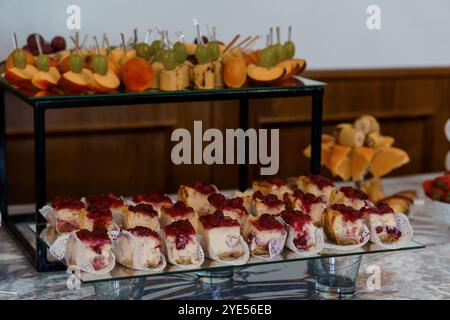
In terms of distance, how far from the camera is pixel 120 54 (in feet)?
8.13

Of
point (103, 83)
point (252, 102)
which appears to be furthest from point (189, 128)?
point (103, 83)

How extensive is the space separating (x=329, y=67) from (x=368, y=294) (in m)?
2.12

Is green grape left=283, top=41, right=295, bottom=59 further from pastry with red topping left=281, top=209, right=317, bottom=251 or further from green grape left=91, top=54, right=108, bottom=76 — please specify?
pastry with red topping left=281, top=209, right=317, bottom=251

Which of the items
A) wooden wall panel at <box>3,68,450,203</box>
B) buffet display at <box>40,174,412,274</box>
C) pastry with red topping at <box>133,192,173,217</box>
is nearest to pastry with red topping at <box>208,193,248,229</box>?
buffet display at <box>40,174,412,274</box>

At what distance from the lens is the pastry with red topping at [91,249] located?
1.81 metres

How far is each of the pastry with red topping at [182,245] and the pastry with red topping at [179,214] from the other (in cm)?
11

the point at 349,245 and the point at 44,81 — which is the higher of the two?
the point at 44,81

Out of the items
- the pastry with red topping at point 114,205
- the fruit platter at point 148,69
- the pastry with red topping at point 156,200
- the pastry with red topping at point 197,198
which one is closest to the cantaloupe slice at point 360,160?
the fruit platter at point 148,69

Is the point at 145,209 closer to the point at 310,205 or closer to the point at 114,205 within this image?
the point at 114,205

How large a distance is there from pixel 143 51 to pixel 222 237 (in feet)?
2.54

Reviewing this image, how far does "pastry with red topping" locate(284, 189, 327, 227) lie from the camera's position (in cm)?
213

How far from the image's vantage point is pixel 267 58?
2432 mm
